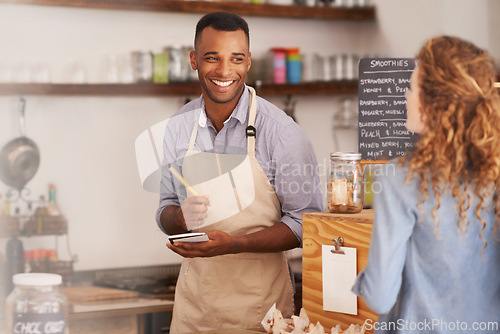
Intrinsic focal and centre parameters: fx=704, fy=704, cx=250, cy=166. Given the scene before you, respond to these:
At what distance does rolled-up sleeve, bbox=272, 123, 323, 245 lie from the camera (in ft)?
7.06

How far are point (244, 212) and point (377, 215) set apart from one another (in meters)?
0.95

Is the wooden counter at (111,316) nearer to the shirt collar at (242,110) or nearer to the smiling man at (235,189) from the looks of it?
the smiling man at (235,189)

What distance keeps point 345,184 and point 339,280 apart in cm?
27

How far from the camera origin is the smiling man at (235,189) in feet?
7.13

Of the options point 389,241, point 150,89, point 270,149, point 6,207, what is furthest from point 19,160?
point 389,241

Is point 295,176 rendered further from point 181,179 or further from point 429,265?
point 429,265

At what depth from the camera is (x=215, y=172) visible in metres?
2.30

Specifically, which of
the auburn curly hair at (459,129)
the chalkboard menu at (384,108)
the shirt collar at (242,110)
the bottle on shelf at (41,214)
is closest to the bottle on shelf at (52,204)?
the bottle on shelf at (41,214)

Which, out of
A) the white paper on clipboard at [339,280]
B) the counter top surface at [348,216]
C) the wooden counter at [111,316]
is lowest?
the wooden counter at [111,316]

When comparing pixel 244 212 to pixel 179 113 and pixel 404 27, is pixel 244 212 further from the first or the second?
pixel 404 27

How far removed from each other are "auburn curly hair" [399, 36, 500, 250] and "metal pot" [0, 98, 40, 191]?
2983mm

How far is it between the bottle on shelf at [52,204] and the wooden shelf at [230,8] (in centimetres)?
103

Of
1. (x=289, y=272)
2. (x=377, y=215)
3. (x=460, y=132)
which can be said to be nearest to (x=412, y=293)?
(x=377, y=215)

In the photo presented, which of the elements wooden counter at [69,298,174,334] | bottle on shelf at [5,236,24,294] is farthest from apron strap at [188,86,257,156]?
bottle on shelf at [5,236,24,294]
